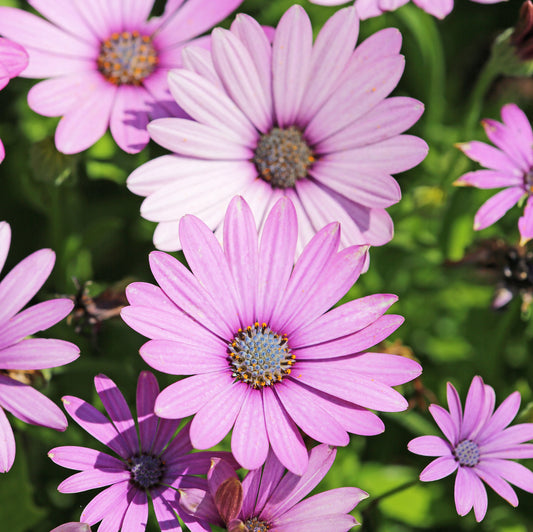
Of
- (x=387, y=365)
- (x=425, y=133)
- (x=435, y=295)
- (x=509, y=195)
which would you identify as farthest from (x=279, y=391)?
(x=425, y=133)

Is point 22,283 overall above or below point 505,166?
below

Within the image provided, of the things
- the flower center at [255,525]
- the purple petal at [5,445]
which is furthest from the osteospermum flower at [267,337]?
the purple petal at [5,445]

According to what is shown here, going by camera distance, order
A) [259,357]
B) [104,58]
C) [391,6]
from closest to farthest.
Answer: [259,357]
[391,6]
[104,58]

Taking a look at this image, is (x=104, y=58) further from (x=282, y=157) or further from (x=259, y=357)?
(x=259, y=357)

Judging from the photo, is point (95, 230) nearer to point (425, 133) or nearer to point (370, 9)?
point (370, 9)

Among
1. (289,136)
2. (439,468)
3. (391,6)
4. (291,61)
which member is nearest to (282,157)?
(289,136)

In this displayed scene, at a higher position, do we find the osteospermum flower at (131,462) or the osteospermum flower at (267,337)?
the osteospermum flower at (267,337)

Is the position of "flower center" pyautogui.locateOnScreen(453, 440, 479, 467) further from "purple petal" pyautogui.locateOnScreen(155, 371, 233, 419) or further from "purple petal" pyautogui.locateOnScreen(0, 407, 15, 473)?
"purple petal" pyautogui.locateOnScreen(0, 407, 15, 473)

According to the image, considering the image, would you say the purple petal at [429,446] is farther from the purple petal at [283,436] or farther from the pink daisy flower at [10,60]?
the pink daisy flower at [10,60]
